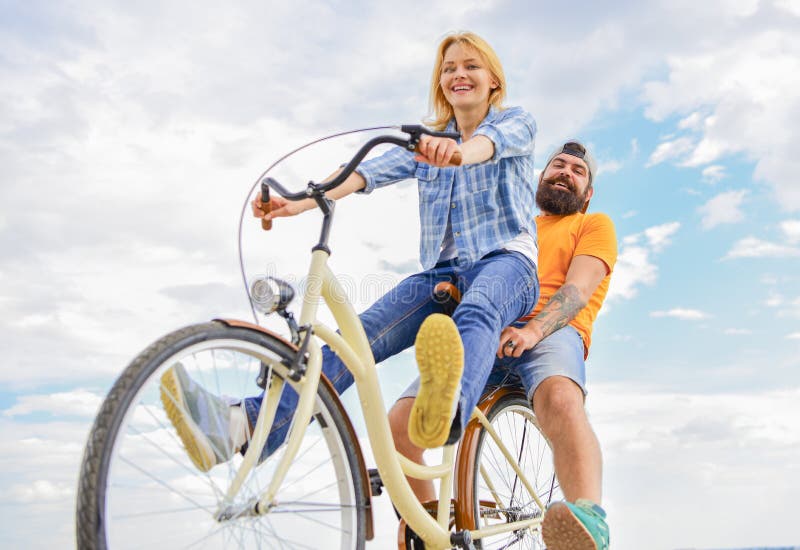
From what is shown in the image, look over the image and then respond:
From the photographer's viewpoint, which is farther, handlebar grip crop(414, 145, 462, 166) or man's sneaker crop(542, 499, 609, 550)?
man's sneaker crop(542, 499, 609, 550)

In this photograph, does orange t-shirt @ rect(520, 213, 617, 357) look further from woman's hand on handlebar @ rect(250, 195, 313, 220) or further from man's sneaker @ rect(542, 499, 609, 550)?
woman's hand on handlebar @ rect(250, 195, 313, 220)

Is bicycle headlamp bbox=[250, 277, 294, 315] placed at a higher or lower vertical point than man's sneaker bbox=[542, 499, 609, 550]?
higher

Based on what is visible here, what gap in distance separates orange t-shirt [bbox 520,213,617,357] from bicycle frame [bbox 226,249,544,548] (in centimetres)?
105

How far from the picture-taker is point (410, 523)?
9.16 feet

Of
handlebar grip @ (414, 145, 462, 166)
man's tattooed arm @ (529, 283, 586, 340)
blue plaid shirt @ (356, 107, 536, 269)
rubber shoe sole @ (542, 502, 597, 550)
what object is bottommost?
rubber shoe sole @ (542, 502, 597, 550)

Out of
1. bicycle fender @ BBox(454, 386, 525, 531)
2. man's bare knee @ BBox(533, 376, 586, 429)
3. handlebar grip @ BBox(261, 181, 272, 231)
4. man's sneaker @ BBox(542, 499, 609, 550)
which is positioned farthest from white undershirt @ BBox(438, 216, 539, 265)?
man's sneaker @ BBox(542, 499, 609, 550)

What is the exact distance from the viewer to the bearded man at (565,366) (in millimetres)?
2785

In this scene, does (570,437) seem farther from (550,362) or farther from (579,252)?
(579,252)

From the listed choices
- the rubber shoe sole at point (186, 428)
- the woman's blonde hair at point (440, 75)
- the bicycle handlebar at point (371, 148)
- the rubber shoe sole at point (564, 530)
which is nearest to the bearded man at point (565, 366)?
the rubber shoe sole at point (564, 530)

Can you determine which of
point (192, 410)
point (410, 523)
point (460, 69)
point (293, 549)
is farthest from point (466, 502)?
point (460, 69)

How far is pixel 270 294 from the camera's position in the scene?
228 cm

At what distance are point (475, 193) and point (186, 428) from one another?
60.5 inches

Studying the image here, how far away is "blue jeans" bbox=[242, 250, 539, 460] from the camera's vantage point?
257 centimetres

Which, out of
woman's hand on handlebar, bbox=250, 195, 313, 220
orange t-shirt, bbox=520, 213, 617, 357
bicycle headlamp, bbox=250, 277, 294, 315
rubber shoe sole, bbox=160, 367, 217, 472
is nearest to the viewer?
rubber shoe sole, bbox=160, 367, 217, 472
